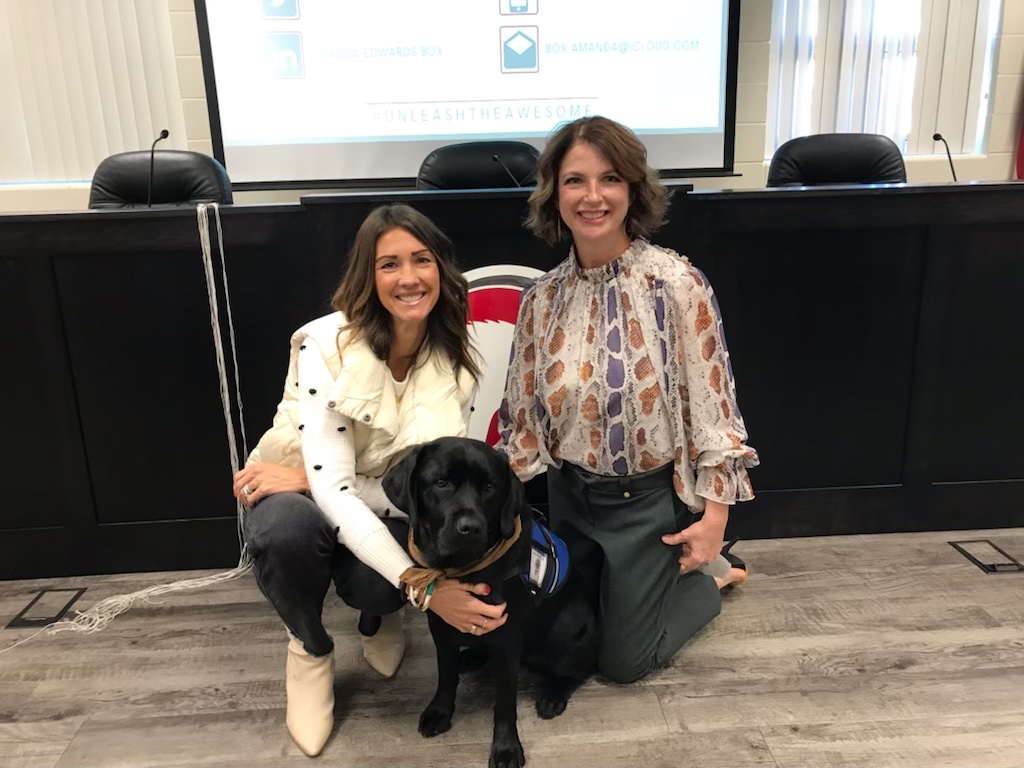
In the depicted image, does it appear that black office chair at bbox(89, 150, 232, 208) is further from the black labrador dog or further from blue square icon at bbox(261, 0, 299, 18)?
the black labrador dog

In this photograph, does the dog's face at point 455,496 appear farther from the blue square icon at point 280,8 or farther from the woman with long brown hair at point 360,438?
the blue square icon at point 280,8

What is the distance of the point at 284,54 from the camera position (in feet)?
10.6

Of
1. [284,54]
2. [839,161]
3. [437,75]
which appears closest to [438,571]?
[839,161]

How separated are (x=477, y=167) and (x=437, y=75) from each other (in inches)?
39.5

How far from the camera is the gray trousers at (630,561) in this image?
1.51m

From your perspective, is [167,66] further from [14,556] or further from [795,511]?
[795,511]

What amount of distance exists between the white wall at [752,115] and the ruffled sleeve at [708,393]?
2471mm

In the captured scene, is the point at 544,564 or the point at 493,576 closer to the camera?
the point at 493,576

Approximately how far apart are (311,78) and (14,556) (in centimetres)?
234

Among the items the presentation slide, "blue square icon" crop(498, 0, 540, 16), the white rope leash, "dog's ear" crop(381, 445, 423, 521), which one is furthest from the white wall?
"dog's ear" crop(381, 445, 423, 521)

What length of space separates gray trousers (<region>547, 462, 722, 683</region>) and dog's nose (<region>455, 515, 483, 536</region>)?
0.43 meters

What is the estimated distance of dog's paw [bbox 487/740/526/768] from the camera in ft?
4.31

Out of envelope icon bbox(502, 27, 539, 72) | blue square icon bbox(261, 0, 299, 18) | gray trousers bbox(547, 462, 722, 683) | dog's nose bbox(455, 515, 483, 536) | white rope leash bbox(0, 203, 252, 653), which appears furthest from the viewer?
envelope icon bbox(502, 27, 539, 72)

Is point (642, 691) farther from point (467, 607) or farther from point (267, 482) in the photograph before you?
point (267, 482)
